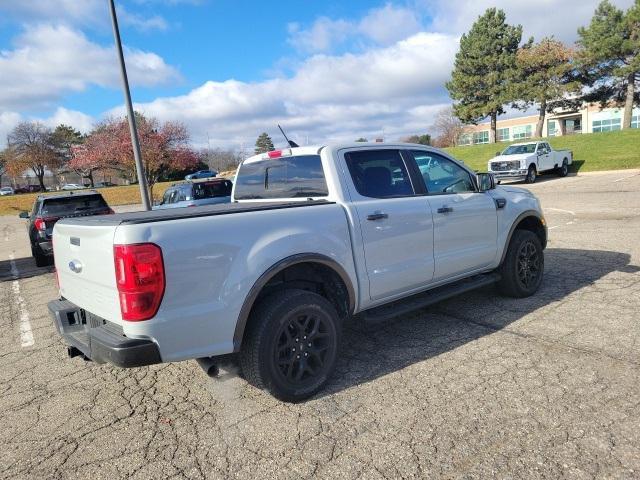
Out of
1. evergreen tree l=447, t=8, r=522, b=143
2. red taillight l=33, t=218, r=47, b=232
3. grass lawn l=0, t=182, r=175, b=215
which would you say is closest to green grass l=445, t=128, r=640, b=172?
evergreen tree l=447, t=8, r=522, b=143

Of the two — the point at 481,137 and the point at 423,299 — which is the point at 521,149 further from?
the point at 481,137

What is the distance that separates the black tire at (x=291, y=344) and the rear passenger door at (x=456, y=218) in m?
1.39

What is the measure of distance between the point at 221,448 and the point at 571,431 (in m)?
2.06

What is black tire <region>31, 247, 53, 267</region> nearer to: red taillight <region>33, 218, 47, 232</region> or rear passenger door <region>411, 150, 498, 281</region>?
red taillight <region>33, 218, 47, 232</region>

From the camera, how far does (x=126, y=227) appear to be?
256 centimetres

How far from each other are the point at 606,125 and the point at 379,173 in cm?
6697

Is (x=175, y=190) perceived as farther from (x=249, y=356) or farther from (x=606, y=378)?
(x=606, y=378)

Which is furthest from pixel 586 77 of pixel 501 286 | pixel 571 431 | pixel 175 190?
pixel 571 431

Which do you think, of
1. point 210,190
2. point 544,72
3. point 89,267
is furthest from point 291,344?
point 544,72

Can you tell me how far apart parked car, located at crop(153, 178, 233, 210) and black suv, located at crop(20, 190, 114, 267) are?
3184mm

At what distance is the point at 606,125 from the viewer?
5850cm

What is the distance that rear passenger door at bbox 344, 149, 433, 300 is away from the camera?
3.61 metres

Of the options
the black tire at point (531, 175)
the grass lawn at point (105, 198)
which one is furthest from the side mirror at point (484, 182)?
the grass lawn at point (105, 198)

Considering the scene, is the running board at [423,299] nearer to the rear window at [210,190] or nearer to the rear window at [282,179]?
the rear window at [282,179]
